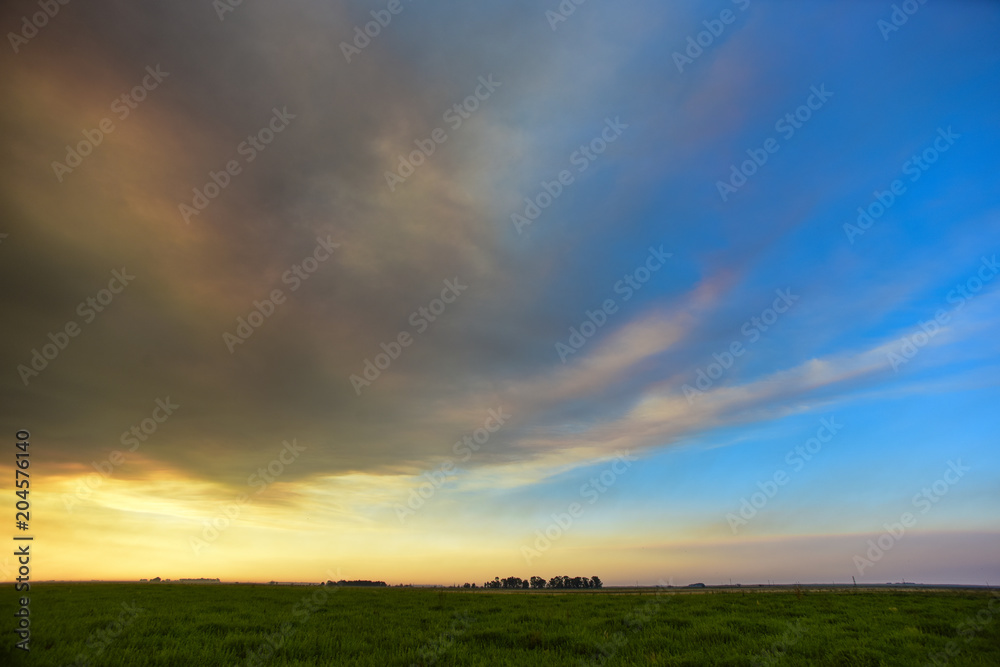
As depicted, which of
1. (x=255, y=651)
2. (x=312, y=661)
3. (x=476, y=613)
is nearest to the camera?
(x=312, y=661)

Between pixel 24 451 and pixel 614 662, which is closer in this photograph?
pixel 24 451

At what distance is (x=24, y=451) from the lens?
926cm

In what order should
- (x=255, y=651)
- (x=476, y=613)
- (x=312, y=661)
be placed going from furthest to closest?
(x=476, y=613), (x=255, y=651), (x=312, y=661)

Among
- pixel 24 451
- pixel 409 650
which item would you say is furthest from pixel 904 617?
pixel 24 451

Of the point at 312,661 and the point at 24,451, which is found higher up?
the point at 24,451

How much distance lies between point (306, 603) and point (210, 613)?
5787 mm

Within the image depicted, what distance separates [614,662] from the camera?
34.8ft

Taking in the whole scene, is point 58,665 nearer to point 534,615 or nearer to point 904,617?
point 534,615

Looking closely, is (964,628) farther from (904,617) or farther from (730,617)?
(730,617)

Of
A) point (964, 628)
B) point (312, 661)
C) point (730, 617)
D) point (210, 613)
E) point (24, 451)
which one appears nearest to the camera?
point (24, 451)

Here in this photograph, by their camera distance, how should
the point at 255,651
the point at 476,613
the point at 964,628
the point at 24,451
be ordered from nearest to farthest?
the point at 24,451
the point at 255,651
the point at 964,628
the point at 476,613

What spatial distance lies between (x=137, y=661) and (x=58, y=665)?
138 centimetres

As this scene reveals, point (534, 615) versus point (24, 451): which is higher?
point (24, 451)

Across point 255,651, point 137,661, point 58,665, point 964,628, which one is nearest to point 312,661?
point 255,651
